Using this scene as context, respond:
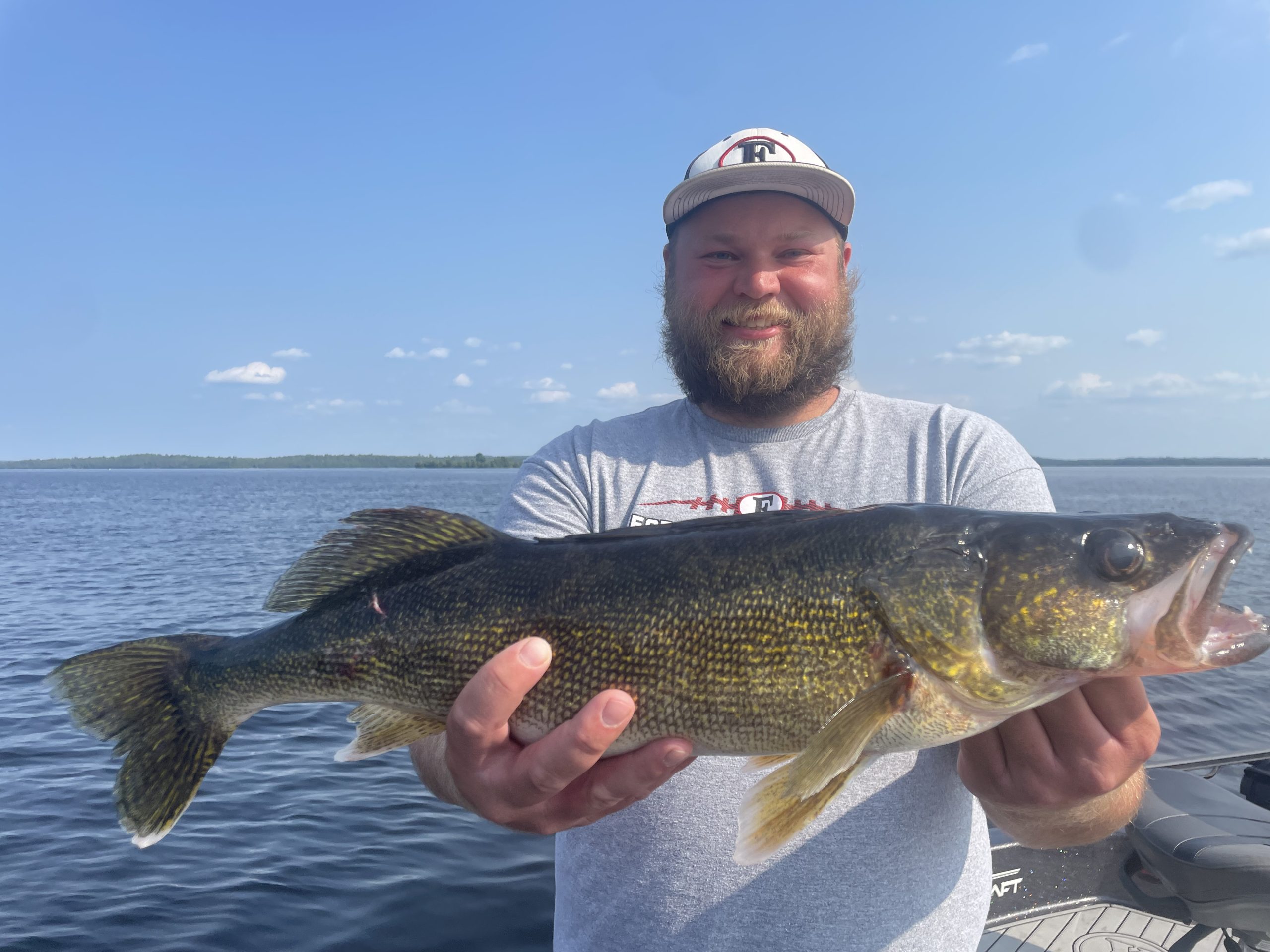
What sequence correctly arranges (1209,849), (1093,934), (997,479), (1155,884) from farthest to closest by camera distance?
(1155,884)
(1093,934)
(1209,849)
(997,479)

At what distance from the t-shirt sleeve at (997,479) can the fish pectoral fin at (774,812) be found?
4.54ft

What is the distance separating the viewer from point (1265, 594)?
73.7 feet

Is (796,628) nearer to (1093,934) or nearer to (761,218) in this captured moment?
(761,218)

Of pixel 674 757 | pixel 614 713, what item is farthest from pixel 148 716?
pixel 674 757

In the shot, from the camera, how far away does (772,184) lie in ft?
12.8

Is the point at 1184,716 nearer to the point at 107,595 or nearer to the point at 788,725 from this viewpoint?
the point at 788,725

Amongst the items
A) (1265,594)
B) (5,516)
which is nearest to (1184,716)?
(1265,594)

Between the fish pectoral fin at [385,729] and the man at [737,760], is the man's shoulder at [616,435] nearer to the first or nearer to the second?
the man at [737,760]

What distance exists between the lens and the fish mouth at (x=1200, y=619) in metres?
2.29

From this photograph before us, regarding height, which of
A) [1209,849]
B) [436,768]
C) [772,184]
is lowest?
[1209,849]

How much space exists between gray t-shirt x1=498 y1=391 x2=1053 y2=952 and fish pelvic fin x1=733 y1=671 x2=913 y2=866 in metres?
0.57

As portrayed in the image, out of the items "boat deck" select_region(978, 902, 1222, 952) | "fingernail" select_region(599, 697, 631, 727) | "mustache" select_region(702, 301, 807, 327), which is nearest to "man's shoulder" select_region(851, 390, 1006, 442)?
"mustache" select_region(702, 301, 807, 327)

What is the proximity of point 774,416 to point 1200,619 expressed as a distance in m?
1.88

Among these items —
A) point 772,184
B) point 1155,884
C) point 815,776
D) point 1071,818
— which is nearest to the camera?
point 815,776
